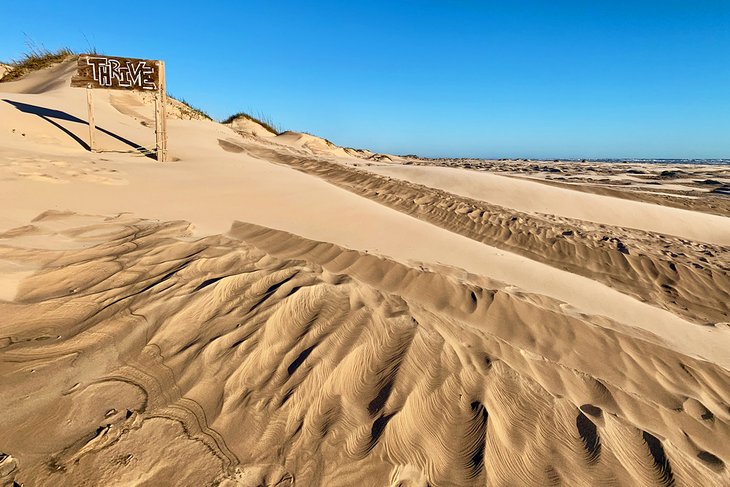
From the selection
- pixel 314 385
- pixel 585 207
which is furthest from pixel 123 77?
pixel 585 207

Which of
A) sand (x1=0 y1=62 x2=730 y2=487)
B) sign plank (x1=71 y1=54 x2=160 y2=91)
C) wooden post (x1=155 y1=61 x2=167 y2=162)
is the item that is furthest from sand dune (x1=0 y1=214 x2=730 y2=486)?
sign plank (x1=71 y1=54 x2=160 y2=91)

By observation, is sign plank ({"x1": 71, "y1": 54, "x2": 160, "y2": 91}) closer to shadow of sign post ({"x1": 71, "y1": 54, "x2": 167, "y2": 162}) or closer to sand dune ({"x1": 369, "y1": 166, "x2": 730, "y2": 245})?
shadow of sign post ({"x1": 71, "y1": 54, "x2": 167, "y2": 162})

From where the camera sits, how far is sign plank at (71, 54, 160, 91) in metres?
7.94

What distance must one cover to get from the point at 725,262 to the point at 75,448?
28.1 ft

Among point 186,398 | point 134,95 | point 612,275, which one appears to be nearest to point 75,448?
point 186,398

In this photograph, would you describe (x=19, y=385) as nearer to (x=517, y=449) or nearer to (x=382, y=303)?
(x=382, y=303)

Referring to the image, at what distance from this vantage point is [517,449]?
183 cm

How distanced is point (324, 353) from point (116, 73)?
360 inches

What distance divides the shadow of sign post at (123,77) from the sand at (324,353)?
10.6ft

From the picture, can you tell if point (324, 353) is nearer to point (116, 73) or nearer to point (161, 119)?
point (161, 119)

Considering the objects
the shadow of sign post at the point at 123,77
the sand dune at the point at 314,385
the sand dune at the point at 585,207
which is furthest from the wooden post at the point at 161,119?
the sand dune at the point at 585,207

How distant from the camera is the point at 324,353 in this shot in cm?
229

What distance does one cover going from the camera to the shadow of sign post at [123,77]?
26.1 ft

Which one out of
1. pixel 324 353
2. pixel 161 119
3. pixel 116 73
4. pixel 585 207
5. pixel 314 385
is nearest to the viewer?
pixel 314 385
